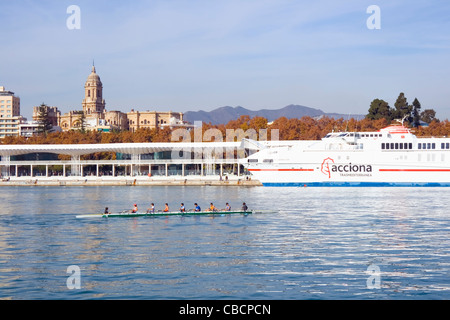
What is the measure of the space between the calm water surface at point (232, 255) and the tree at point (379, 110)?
110 m

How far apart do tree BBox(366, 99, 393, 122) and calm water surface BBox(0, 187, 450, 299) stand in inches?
4318

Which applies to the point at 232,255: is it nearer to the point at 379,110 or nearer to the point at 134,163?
the point at 134,163

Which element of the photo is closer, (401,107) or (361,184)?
(361,184)

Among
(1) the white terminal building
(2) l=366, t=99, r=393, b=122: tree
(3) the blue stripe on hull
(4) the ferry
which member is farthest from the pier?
(2) l=366, t=99, r=393, b=122: tree

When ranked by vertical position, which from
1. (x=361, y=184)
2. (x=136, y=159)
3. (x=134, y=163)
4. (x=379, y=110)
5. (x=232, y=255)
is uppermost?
(x=379, y=110)

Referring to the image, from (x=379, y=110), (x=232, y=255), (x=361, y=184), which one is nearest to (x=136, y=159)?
(x=361, y=184)

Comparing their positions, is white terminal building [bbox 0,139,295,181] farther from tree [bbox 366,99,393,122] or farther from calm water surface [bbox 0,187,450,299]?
calm water surface [bbox 0,187,450,299]

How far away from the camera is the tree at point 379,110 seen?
156125mm

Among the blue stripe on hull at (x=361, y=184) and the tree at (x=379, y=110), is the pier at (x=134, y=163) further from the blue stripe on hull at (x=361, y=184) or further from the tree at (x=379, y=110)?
the tree at (x=379, y=110)

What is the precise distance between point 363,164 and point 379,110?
74.9 m

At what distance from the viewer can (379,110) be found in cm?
15700
